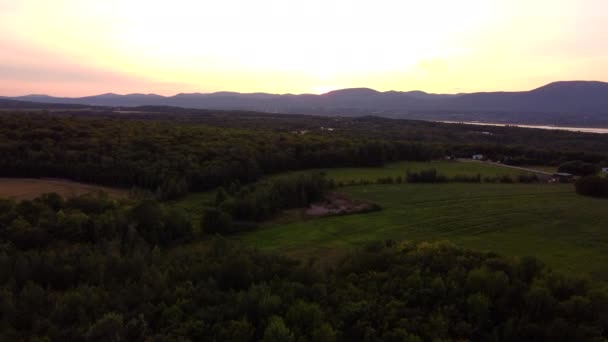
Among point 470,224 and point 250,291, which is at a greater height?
point 250,291

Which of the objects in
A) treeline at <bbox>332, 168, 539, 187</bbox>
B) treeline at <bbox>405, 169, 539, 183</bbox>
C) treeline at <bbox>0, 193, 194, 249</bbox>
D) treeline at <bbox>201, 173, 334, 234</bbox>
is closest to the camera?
treeline at <bbox>0, 193, 194, 249</bbox>

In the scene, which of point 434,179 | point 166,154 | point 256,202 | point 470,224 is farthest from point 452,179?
point 166,154

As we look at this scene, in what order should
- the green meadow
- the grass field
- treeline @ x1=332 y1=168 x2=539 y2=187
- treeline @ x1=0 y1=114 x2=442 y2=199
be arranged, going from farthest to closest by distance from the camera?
the grass field < treeline @ x1=332 y1=168 x2=539 y2=187 < treeline @ x1=0 y1=114 x2=442 y2=199 < the green meadow

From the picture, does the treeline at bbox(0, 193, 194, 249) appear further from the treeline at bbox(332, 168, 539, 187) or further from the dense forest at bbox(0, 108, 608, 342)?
the treeline at bbox(332, 168, 539, 187)

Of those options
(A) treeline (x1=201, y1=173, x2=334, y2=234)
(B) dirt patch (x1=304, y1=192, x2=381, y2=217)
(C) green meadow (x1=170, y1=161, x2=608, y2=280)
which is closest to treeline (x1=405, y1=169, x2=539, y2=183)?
(C) green meadow (x1=170, y1=161, x2=608, y2=280)

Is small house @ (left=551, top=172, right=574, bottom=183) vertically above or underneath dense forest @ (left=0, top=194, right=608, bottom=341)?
underneath

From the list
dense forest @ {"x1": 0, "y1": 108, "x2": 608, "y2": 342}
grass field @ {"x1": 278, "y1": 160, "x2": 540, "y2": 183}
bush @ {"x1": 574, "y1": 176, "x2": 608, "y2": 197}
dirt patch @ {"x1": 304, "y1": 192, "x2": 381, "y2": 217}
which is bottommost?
dirt patch @ {"x1": 304, "y1": 192, "x2": 381, "y2": 217}

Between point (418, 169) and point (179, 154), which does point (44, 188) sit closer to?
point (179, 154)
